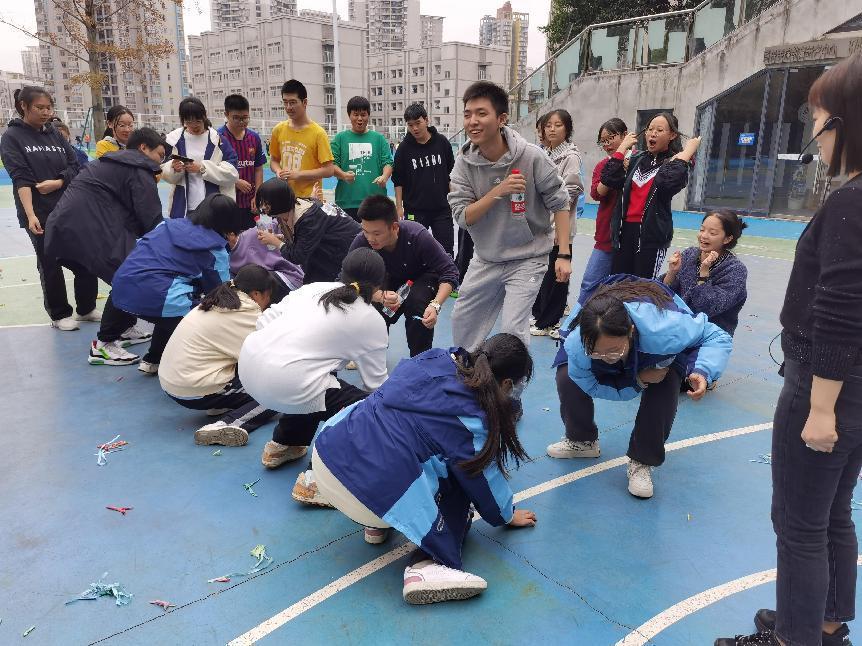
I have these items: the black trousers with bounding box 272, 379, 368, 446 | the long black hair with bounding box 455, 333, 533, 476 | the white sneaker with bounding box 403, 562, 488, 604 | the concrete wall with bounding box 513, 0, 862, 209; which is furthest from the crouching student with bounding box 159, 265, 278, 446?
the concrete wall with bounding box 513, 0, 862, 209

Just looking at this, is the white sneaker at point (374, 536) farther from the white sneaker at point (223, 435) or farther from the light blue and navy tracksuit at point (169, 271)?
the light blue and navy tracksuit at point (169, 271)

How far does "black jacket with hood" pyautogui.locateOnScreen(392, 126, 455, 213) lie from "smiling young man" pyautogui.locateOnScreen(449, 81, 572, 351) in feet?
6.74

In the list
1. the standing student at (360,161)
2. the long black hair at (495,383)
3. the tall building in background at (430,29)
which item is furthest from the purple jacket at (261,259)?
the tall building in background at (430,29)

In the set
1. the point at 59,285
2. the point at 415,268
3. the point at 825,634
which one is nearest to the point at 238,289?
the point at 415,268

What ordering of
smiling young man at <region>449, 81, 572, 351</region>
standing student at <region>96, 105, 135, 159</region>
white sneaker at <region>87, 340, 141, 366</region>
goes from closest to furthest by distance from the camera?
1. smiling young man at <region>449, 81, 572, 351</region>
2. white sneaker at <region>87, 340, 141, 366</region>
3. standing student at <region>96, 105, 135, 159</region>

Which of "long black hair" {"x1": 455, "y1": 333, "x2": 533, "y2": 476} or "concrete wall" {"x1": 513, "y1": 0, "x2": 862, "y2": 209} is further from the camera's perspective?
"concrete wall" {"x1": 513, "y1": 0, "x2": 862, "y2": 209}

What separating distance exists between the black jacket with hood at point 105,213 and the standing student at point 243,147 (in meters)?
0.87

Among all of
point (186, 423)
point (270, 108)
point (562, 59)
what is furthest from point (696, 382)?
point (270, 108)

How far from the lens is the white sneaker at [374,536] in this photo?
103 inches

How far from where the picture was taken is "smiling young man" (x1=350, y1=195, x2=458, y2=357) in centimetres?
379

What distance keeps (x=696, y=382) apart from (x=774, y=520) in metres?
0.78

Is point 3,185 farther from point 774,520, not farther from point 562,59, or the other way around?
point 774,520

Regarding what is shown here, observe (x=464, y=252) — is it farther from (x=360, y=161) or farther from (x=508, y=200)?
(x=508, y=200)

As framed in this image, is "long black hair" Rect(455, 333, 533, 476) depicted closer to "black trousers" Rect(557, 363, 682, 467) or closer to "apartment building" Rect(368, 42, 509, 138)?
"black trousers" Rect(557, 363, 682, 467)
